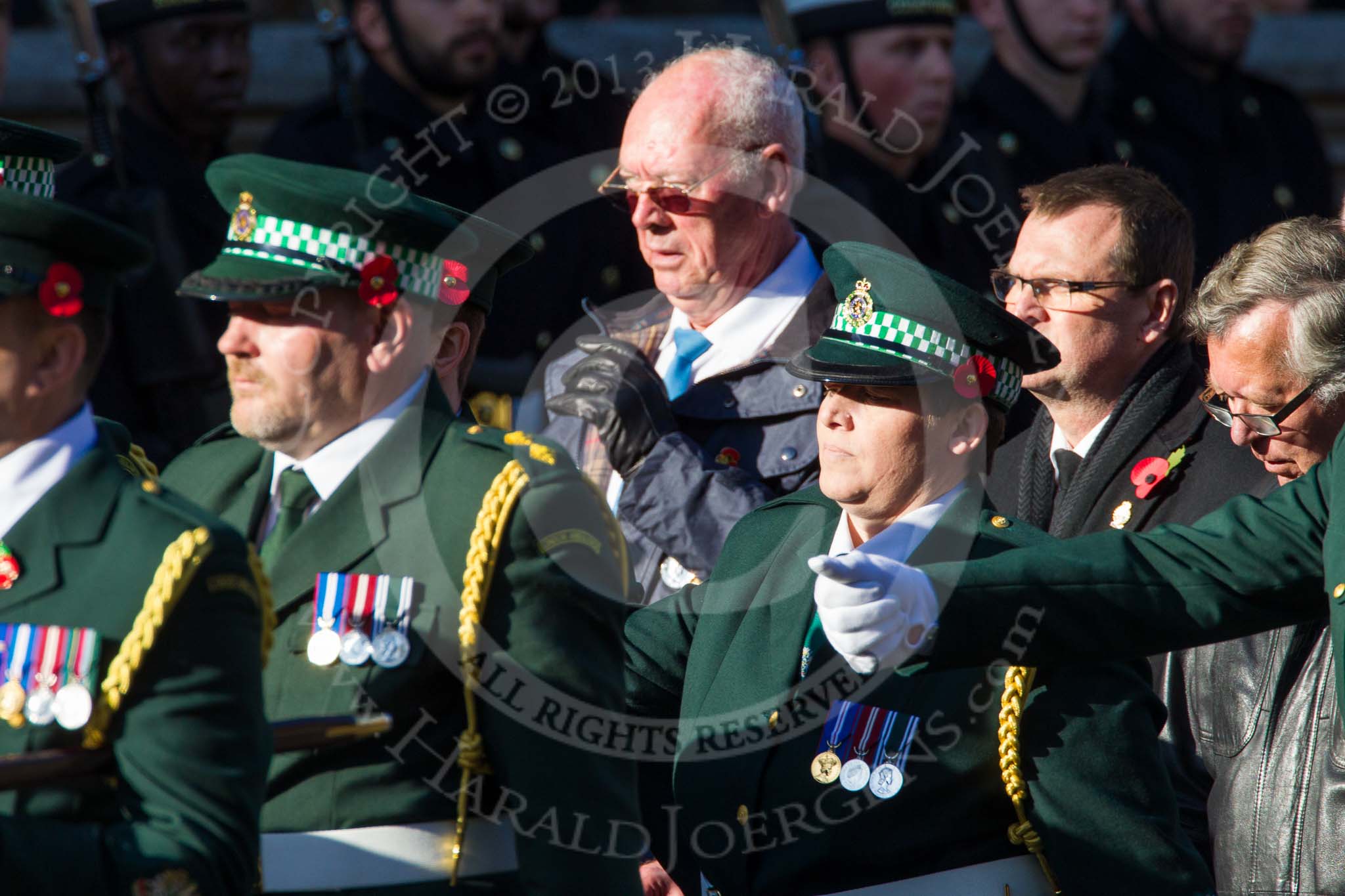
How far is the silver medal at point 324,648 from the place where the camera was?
10.5 ft

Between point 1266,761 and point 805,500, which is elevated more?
point 805,500

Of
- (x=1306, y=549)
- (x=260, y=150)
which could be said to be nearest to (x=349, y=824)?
(x=1306, y=549)

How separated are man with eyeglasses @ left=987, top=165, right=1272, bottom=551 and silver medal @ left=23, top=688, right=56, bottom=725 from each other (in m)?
2.50

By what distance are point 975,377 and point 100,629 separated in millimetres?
1612

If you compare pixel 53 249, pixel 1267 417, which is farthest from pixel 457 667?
pixel 1267 417

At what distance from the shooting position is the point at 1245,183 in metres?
8.14

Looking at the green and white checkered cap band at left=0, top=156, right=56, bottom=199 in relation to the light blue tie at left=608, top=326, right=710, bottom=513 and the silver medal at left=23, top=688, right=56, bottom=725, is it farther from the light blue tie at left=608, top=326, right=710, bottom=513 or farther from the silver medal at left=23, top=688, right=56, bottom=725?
the silver medal at left=23, top=688, right=56, bottom=725

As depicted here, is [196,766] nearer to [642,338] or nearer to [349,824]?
[349,824]

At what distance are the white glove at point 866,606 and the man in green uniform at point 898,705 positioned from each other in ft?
1.52

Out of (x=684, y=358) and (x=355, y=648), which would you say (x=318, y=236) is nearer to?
(x=355, y=648)

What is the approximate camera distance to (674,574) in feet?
14.7

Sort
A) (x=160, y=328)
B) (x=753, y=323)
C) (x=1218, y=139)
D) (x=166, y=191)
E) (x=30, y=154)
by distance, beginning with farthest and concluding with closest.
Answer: (x=1218, y=139)
(x=166, y=191)
(x=160, y=328)
(x=753, y=323)
(x=30, y=154)

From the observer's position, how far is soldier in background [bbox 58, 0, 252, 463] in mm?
6316

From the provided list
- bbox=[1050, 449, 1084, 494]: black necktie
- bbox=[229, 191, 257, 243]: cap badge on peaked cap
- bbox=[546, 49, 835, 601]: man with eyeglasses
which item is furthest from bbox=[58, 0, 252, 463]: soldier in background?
bbox=[229, 191, 257, 243]: cap badge on peaked cap
